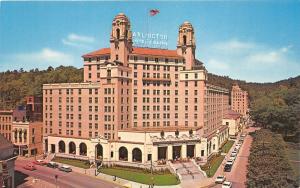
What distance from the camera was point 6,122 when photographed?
8450 centimetres

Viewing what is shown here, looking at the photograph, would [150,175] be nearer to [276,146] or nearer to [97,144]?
[97,144]

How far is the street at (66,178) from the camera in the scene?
Result: 5603 centimetres

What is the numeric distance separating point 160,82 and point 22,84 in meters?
74.5

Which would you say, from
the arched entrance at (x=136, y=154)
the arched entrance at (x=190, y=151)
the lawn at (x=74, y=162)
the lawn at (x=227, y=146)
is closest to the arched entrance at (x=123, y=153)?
the arched entrance at (x=136, y=154)

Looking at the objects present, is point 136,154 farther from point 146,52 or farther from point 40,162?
point 146,52

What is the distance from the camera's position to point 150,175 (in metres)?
62.3

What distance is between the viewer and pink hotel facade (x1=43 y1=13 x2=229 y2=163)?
70688 millimetres

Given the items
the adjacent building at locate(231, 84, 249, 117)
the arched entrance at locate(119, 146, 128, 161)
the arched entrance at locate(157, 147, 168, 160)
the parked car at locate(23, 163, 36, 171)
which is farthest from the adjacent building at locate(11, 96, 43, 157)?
the adjacent building at locate(231, 84, 249, 117)

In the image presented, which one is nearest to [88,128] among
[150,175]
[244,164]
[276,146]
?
[150,175]

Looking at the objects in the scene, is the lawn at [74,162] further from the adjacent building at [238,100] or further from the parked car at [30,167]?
the adjacent building at [238,100]

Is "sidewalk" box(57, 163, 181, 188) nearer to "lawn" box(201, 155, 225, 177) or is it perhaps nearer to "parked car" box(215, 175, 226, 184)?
"parked car" box(215, 175, 226, 184)

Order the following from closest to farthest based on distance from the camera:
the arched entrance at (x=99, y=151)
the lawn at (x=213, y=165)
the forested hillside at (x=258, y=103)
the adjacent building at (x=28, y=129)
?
the lawn at (x=213, y=165) < the arched entrance at (x=99, y=151) < the adjacent building at (x=28, y=129) < the forested hillside at (x=258, y=103)

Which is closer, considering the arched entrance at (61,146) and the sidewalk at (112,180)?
the sidewalk at (112,180)

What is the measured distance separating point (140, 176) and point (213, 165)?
18.8 metres
